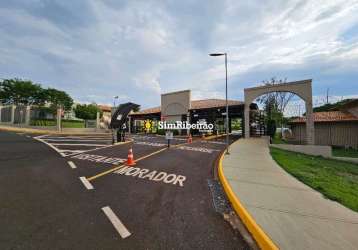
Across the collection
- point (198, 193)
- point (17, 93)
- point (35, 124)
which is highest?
point (17, 93)

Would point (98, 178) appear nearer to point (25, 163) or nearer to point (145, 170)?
point (145, 170)

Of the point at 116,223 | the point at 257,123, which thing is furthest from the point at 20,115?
the point at 116,223

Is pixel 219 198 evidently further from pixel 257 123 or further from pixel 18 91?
pixel 18 91

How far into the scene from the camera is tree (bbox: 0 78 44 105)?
43.0 metres

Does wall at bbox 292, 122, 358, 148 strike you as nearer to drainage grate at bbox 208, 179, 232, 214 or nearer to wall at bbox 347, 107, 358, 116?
wall at bbox 347, 107, 358, 116

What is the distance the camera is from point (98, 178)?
624 cm

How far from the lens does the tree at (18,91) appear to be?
1694 inches

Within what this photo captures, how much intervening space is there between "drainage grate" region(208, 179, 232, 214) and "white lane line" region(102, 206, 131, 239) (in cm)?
202

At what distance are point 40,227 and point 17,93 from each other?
176 feet

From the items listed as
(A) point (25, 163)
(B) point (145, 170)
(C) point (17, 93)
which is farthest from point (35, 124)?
(B) point (145, 170)

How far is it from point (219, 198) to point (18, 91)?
5449cm

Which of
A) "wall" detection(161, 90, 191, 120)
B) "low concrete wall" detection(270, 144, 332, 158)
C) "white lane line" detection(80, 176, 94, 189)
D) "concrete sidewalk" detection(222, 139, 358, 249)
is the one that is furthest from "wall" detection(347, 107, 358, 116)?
"white lane line" detection(80, 176, 94, 189)

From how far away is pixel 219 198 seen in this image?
193 inches

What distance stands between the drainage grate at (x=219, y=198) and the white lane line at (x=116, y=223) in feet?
6.62
